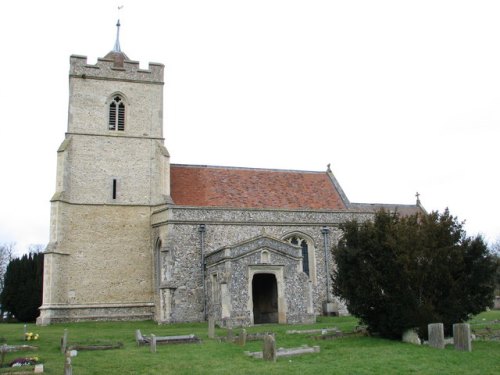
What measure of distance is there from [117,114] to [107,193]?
488cm

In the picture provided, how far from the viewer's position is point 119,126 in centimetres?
3272

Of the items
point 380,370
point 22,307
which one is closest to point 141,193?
point 22,307

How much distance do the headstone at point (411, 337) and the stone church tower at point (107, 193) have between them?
1619 cm

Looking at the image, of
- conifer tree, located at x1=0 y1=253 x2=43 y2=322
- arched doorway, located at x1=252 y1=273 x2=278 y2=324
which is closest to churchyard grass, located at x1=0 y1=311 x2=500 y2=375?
arched doorway, located at x1=252 y1=273 x2=278 y2=324

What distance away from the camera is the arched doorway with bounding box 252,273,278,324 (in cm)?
2859

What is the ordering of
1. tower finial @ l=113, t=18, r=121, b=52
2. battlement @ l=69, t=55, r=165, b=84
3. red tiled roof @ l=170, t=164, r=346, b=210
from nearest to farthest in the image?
battlement @ l=69, t=55, r=165, b=84, red tiled roof @ l=170, t=164, r=346, b=210, tower finial @ l=113, t=18, r=121, b=52

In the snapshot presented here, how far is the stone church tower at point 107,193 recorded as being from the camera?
2930 cm

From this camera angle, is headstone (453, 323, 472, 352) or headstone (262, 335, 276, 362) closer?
headstone (262, 335, 276, 362)

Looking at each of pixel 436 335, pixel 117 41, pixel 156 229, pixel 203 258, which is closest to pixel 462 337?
pixel 436 335

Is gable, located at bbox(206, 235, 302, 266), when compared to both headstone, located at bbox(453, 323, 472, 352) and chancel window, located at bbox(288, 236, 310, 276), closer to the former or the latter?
chancel window, located at bbox(288, 236, 310, 276)

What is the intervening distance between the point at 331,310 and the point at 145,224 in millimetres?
11376

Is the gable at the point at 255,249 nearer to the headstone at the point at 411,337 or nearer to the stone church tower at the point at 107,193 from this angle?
the stone church tower at the point at 107,193

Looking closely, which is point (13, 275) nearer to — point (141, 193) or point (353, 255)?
point (141, 193)

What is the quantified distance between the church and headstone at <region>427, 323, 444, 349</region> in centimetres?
1101
